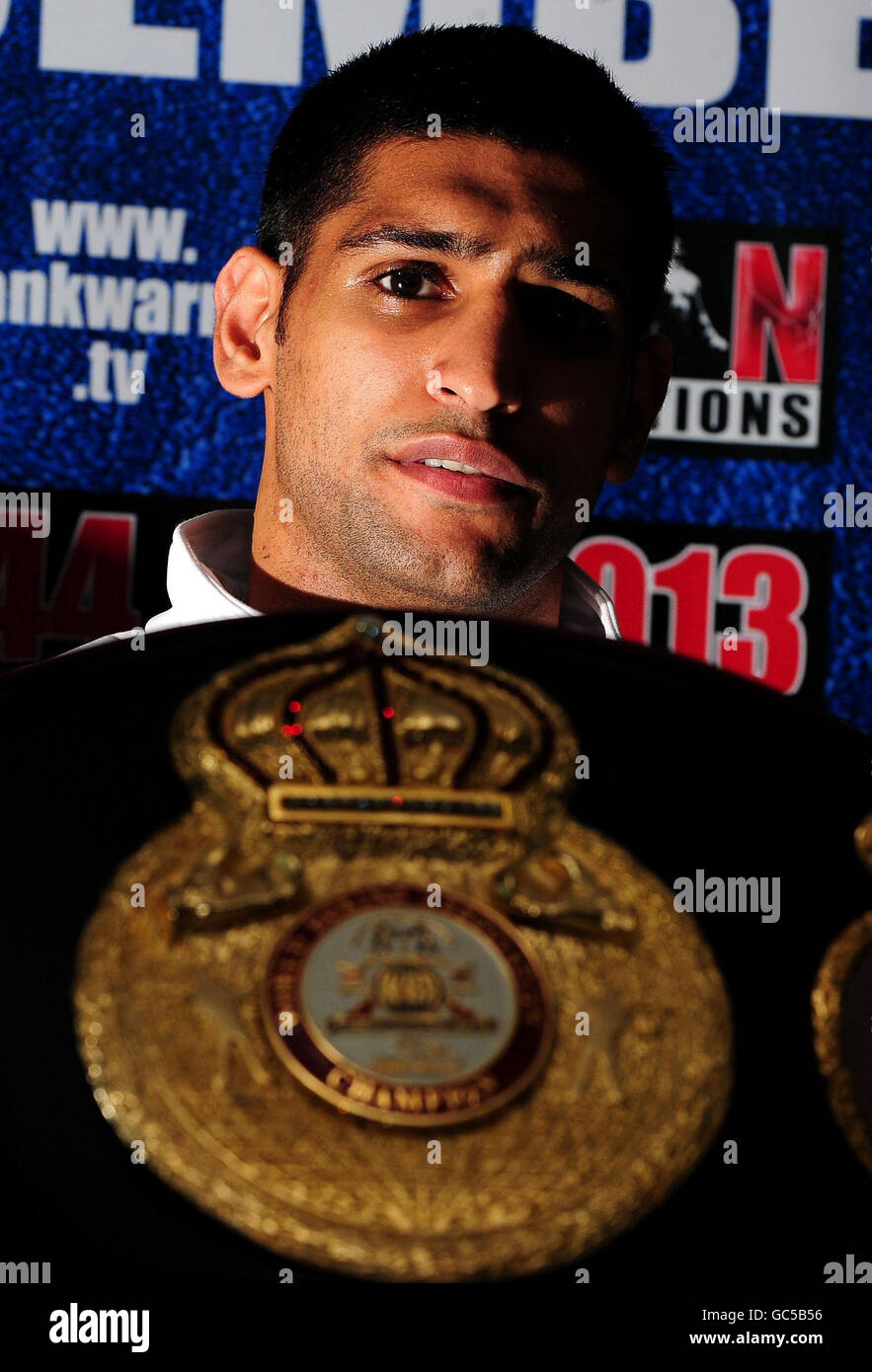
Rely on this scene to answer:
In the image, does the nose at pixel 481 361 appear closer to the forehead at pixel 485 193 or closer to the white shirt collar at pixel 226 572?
the forehead at pixel 485 193

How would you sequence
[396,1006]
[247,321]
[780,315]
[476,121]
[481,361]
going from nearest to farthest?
[396,1006] → [481,361] → [476,121] → [247,321] → [780,315]

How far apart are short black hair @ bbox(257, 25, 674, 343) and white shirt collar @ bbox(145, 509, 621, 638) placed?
158mm

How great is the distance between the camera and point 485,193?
1008mm

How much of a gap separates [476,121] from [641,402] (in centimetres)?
27

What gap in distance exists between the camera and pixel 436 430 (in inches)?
37.6

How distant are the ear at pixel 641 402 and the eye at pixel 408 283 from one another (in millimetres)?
233

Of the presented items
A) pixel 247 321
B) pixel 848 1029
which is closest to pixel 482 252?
pixel 247 321

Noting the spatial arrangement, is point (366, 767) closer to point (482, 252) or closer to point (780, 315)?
point (482, 252)

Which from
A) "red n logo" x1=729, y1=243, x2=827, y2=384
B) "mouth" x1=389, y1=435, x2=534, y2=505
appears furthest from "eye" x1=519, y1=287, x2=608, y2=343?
"red n logo" x1=729, y1=243, x2=827, y2=384

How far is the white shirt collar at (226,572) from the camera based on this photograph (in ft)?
3.65
